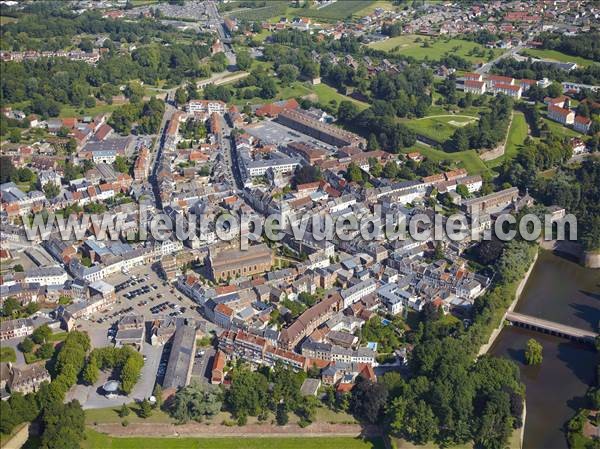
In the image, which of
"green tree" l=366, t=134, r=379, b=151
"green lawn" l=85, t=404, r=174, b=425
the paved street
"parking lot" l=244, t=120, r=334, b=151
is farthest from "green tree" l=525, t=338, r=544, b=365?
"parking lot" l=244, t=120, r=334, b=151

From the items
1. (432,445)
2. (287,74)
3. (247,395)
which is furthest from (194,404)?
(287,74)

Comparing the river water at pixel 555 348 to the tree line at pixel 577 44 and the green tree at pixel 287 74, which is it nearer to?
the green tree at pixel 287 74

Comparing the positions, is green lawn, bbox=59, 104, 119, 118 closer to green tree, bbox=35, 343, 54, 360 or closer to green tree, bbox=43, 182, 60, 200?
green tree, bbox=43, 182, 60, 200

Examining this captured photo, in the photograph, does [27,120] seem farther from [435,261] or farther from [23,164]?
[435,261]

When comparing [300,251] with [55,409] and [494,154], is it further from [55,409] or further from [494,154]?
[494,154]

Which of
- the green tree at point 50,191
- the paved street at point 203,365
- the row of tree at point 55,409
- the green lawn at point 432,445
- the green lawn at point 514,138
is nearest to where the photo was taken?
the row of tree at point 55,409

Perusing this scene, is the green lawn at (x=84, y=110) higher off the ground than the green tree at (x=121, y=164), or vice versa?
the green tree at (x=121, y=164)

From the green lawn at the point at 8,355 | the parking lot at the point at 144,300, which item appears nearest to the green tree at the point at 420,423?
the parking lot at the point at 144,300
